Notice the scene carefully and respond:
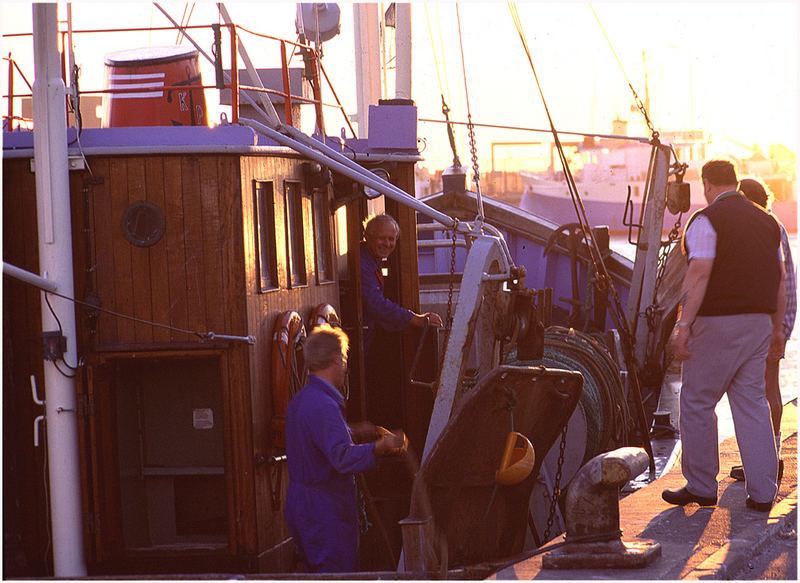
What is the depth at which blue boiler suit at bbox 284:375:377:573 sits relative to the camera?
6137mm

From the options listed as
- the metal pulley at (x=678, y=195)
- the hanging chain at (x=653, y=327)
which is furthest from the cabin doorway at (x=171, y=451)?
the metal pulley at (x=678, y=195)

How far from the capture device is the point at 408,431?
10.3 metres

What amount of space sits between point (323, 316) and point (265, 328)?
900mm

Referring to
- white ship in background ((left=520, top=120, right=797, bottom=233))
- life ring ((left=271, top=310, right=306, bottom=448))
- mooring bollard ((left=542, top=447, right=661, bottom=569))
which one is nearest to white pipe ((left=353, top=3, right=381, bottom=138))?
life ring ((left=271, top=310, right=306, bottom=448))

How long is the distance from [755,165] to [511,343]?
113 metres

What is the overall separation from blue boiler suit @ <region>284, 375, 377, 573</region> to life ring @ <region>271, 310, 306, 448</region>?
50.7 inches

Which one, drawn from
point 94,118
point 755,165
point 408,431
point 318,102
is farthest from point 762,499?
point 755,165

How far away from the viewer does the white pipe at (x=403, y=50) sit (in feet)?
46.3

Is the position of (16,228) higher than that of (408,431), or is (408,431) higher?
(16,228)

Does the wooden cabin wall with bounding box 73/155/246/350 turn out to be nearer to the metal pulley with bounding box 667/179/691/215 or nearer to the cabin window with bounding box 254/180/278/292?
the cabin window with bounding box 254/180/278/292

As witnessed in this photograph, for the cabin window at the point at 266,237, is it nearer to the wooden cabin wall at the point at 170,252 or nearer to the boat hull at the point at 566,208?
the wooden cabin wall at the point at 170,252

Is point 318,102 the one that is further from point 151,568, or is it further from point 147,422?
point 151,568

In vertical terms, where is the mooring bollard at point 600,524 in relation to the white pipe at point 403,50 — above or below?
below

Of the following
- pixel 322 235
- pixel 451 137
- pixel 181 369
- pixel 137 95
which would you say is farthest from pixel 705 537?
pixel 451 137
